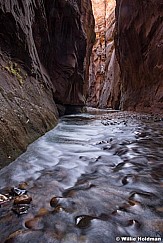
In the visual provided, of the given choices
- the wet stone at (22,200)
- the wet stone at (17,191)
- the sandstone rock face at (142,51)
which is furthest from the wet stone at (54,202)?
the sandstone rock face at (142,51)

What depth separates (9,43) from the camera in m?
4.90

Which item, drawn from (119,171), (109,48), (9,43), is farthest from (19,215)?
(109,48)

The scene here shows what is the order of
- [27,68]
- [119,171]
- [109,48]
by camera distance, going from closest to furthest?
[119,171] → [27,68] → [109,48]

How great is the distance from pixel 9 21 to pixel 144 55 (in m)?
11.7

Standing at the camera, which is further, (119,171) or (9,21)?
(9,21)

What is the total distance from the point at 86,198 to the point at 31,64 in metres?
5.31

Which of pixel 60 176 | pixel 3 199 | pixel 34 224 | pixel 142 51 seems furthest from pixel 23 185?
pixel 142 51

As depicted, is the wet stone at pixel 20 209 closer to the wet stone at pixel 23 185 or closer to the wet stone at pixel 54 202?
the wet stone at pixel 54 202

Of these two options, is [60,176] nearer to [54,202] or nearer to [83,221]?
[54,202]

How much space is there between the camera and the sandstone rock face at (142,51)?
1226cm

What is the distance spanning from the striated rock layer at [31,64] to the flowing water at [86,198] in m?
0.59

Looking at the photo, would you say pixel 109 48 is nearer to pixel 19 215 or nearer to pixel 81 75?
pixel 81 75

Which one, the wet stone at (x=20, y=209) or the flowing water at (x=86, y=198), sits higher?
the wet stone at (x=20, y=209)

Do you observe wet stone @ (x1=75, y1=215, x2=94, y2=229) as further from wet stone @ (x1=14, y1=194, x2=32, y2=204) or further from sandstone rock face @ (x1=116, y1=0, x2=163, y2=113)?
sandstone rock face @ (x1=116, y1=0, x2=163, y2=113)
